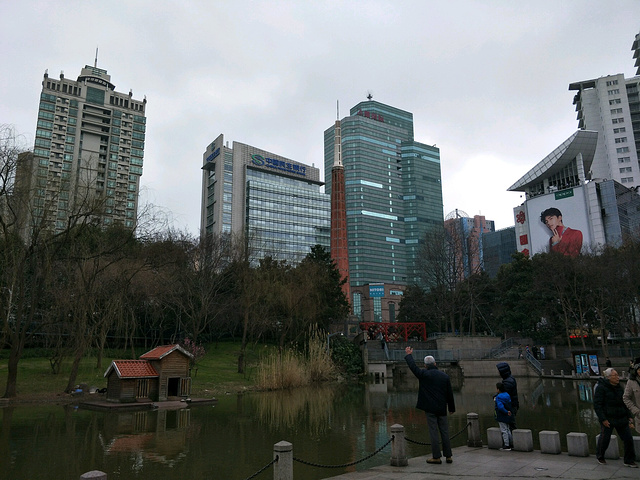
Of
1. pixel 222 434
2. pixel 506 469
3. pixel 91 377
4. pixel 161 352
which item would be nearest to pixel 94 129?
pixel 91 377

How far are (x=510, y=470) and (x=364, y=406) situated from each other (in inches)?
496

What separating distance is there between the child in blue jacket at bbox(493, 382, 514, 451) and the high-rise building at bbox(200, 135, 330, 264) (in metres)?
93.6

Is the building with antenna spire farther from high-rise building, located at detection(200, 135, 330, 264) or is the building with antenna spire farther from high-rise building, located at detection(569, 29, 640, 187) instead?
high-rise building, located at detection(569, 29, 640, 187)

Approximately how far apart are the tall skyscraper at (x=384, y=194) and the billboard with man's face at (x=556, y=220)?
5724 centimetres

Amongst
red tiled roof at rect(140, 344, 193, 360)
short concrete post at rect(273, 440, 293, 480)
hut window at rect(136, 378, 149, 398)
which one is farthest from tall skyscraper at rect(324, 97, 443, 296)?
short concrete post at rect(273, 440, 293, 480)

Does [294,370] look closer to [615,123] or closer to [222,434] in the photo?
[222,434]

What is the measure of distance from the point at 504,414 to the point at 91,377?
2296cm

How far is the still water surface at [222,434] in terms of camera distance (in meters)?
8.95

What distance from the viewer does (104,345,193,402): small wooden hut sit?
747 inches

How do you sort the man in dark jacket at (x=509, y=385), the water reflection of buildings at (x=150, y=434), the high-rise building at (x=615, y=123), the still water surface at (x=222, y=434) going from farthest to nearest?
the high-rise building at (x=615, y=123) → the water reflection of buildings at (x=150, y=434) → the man in dark jacket at (x=509, y=385) → the still water surface at (x=222, y=434)

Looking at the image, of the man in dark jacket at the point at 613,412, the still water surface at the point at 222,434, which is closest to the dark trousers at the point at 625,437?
the man in dark jacket at the point at 613,412

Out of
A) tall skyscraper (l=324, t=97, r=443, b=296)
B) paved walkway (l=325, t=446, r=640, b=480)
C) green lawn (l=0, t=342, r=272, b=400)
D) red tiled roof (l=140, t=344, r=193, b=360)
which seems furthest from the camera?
tall skyscraper (l=324, t=97, r=443, b=296)

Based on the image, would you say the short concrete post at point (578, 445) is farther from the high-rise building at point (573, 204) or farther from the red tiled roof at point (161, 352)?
the high-rise building at point (573, 204)

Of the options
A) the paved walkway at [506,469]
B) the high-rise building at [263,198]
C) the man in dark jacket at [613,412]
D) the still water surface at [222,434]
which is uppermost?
the high-rise building at [263,198]
